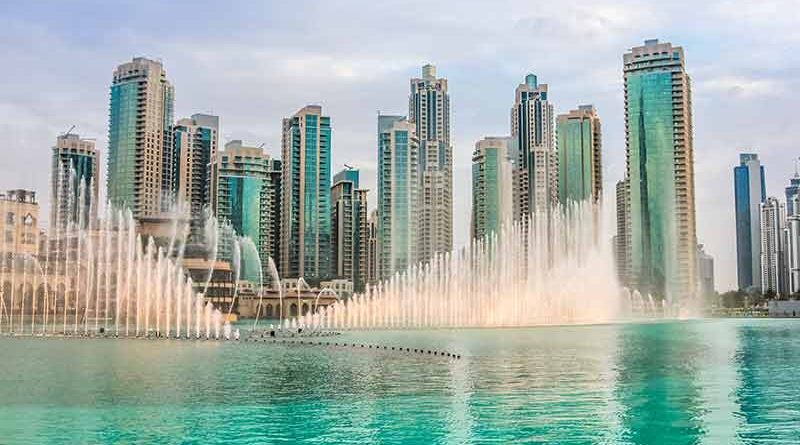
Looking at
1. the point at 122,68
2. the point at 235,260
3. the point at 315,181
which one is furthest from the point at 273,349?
the point at 122,68

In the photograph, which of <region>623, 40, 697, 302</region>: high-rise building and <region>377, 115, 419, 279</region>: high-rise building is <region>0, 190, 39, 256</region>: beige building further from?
<region>623, 40, 697, 302</region>: high-rise building

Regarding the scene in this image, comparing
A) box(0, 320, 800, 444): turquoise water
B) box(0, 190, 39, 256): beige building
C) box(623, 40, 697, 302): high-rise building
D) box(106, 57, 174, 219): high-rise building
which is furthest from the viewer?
box(106, 57, 174, 219): high-rise building

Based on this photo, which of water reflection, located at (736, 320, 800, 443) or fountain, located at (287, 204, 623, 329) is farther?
fountain, located at (287, 204, 623, 329)

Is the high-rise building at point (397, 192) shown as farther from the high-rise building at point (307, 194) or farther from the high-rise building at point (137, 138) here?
the high-rise building at point (137, 138)

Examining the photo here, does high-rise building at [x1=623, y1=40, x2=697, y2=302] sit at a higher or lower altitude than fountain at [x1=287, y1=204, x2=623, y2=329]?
higher

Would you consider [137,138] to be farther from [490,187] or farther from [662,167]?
[662,167]

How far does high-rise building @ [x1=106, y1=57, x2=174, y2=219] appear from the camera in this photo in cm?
18500

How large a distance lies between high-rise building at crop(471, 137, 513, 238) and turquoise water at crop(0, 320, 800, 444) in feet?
470

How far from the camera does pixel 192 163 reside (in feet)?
643

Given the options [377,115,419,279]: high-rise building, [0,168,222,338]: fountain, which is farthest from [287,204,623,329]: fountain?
[377,115,419,279]: high-rise building

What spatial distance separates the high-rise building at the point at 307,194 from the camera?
189750 millimetres

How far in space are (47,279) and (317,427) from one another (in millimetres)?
88621

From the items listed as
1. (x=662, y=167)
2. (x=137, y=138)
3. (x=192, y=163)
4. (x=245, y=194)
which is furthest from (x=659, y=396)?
(x=192, y=163)

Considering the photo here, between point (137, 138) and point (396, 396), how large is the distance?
167241 mm
